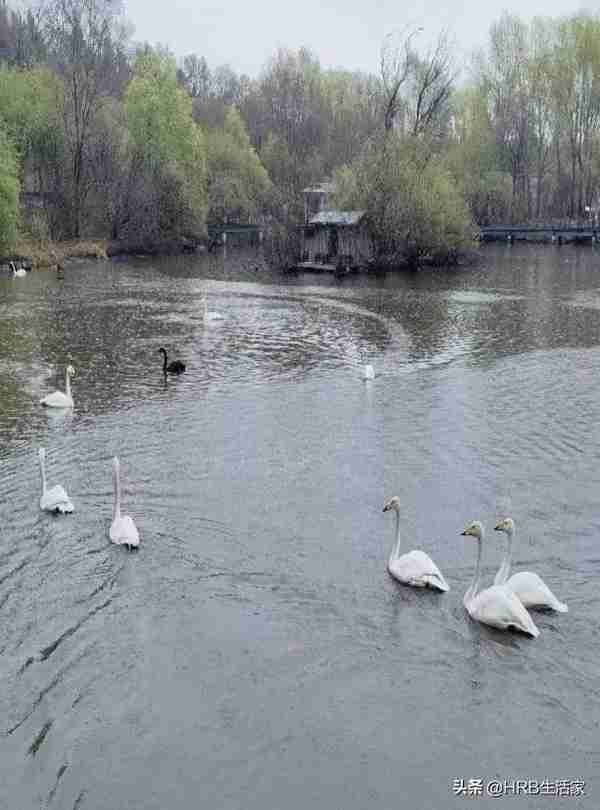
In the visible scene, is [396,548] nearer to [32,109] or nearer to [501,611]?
[501,611]

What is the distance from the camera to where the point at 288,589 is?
38.5ft

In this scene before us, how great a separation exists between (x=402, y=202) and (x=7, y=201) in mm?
23567

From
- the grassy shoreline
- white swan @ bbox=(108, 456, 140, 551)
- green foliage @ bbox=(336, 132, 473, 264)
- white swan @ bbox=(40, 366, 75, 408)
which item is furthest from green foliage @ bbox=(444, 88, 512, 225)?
white swan @ bbox=(108, 456, 140, 551)

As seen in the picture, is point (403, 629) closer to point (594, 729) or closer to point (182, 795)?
point (594, 729)

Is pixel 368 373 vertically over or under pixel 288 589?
over

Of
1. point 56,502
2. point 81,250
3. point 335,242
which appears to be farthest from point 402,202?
point 56,502

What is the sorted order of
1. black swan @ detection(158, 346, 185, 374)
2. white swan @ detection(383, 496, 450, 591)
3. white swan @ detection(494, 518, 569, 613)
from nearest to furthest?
white swan @ detection(494, 518, 569, 613) → white swan @ detection(383, 496, 450, 591) → black swan @ detection(158, 346, 185, 374)

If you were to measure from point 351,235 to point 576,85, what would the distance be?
4564 cm

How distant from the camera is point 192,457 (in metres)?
17.1

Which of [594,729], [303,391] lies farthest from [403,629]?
[303,391]

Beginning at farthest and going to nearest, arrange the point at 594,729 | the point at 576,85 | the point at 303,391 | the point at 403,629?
the point at 576,85, the point at 303,391, the point at 403,629, the point at 594,729

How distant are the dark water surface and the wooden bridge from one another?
62425 mm

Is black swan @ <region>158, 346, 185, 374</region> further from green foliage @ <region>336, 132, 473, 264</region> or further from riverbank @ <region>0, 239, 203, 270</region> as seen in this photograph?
riverbank @ <region>0, 239, 203, 270</region>

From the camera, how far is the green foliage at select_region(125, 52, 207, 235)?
73.4m
